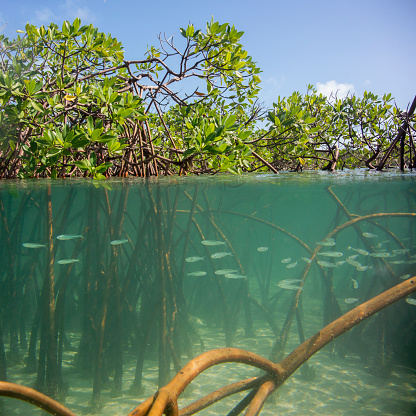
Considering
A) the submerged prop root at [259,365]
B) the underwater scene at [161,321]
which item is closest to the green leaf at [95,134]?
the underwater scene at [161,321]

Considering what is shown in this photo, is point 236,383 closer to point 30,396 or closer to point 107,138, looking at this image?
point 30,396

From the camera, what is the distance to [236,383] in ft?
9.36

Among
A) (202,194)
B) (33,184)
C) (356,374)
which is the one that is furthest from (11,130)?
(356,374)

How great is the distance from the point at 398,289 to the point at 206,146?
8.75 feet

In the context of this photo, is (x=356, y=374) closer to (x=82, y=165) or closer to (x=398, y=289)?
(x=398, y=289)

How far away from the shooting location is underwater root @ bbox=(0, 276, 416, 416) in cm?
172

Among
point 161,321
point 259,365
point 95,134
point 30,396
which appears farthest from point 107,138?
point 259,365

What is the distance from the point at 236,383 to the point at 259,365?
0.37 metres

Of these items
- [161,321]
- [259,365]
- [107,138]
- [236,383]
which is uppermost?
[107,138]

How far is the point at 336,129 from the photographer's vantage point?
322 inches

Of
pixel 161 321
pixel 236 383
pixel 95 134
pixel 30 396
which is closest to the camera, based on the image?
pixel 30 396

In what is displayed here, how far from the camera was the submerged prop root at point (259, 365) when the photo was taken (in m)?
1.96

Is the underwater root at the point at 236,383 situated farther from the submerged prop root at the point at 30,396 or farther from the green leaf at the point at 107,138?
the green leaf at the point at 107,138

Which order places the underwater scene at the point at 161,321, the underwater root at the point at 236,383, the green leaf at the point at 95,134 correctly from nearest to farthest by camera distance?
the underwater root at the point at 236,383, the green leaf at the point at 95,134, the underwater scene at the point at 161,321
